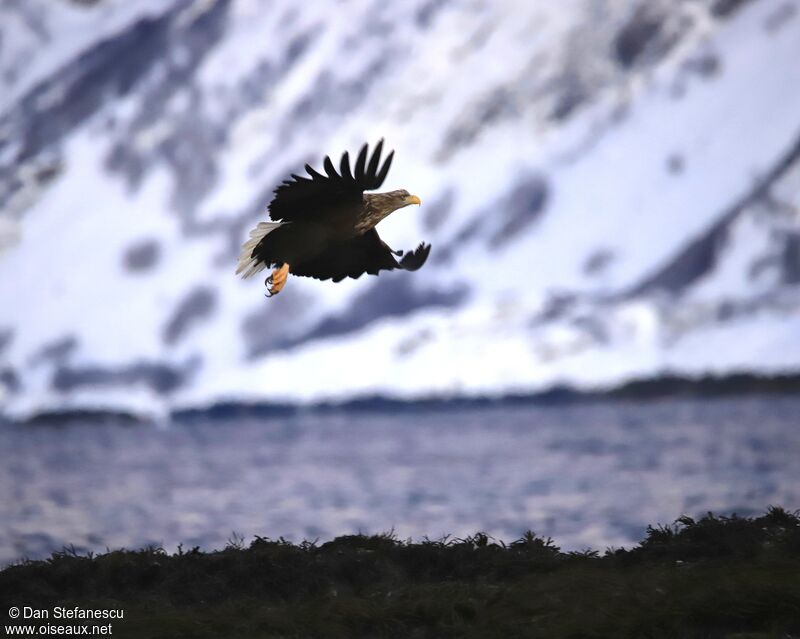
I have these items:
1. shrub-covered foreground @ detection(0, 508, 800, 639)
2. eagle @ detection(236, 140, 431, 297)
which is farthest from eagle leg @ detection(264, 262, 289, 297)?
shrub-covered foreground @ detection(0, 508, 800, 639)

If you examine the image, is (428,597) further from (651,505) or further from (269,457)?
(269,457)

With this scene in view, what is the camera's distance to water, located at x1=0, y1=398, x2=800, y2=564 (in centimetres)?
2759

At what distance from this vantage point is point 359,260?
13.5m

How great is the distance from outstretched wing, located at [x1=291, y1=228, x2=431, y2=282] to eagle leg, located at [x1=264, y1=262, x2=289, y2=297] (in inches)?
5.5

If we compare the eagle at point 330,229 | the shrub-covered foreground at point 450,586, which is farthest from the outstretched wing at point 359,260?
the shrub-covered foreground at point 450,586

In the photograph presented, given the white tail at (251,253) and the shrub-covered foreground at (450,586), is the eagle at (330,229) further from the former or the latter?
the shrub-covered foreground at (450,586)

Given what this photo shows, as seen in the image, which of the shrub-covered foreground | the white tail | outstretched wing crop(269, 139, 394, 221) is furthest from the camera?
the white tail

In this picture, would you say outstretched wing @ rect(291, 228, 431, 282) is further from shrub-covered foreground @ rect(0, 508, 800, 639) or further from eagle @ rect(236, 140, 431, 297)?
shrub-covered foreground @ rect(0, 508, 800, 639)

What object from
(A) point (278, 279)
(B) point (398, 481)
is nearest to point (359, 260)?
(A) point (278, 279)

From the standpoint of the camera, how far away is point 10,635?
8453 millimetres

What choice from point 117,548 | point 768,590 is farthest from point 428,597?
point 117,548

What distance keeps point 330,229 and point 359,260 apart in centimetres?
121

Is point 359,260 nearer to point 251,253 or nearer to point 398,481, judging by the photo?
point 251,253

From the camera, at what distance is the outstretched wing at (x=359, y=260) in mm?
13203
